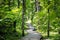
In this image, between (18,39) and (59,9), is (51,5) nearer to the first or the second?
(59,9)

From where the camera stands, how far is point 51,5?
16094 millimetres

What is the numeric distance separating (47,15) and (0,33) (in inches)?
233

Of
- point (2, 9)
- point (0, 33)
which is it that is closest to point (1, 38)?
point (0, 33)

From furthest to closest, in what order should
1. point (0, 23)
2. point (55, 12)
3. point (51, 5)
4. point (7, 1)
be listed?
point (7, 1) < point (51, 5) < point (55, 12) < point (0, 23)

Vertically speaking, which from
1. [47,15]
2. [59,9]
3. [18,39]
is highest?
[59,9]

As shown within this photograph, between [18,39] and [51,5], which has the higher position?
[51,5]

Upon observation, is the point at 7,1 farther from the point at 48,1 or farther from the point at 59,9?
the point at 59,9

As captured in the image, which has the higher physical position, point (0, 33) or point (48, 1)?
point (48, 1)

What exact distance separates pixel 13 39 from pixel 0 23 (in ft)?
8.43

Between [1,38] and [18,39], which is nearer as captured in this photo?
[1,38]

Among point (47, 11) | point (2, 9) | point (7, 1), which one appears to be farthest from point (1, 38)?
point (47, 11)

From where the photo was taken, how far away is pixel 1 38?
1374cm

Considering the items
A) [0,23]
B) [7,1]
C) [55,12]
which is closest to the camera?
[0,23]

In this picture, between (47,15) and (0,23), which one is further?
(47,15)
